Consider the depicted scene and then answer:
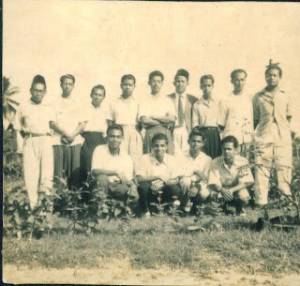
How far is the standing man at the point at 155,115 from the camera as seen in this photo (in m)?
5.57

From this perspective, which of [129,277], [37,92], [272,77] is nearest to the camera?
[129,277]

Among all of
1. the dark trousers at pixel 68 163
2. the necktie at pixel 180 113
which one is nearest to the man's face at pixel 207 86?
the necktie at pixel 180 113

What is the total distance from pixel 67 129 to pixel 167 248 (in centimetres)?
160

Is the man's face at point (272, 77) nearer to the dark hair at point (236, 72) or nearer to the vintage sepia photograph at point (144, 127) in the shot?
the vintage sepia photograph at point (144, 127)

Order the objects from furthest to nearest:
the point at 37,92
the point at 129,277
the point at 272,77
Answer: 1. the point at 37,92
2. the point at 272,77
3. the point at 129,277

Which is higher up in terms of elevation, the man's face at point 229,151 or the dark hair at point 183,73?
the dark hair at point 183,73

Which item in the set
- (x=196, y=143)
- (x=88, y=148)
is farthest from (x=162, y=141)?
(x=88, y=148)

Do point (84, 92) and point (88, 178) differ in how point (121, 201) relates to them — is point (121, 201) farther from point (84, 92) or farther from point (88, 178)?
point (84, 92)

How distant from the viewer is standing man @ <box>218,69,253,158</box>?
5.53 m

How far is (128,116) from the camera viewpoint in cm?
559

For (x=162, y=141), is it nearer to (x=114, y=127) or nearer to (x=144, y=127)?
(x=144, y=127)

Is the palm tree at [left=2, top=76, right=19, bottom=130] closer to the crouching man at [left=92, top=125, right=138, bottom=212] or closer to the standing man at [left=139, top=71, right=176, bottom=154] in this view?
the crouching man at [left=92, top=125, right=138, bottom=212]

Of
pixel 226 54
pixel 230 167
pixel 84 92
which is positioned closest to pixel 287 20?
pixel 226 54

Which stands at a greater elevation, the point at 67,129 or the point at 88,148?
the point at 67,129
